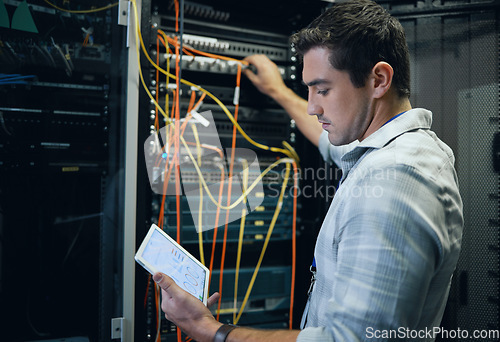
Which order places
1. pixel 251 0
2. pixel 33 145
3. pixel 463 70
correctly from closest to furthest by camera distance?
pixel 33 145, pixel 463 70, pixel 251 0

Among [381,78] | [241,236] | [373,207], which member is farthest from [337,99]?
[241,236]

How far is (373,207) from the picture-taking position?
2.12ft

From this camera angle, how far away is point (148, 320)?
129cm

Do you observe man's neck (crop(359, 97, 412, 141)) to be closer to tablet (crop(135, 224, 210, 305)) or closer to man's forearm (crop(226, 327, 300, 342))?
man's forearm (crop(226, 327, 300, 342))

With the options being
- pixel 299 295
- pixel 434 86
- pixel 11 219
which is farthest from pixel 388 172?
pixel 11 219

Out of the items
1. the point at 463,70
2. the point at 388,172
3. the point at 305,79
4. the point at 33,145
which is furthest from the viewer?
the point at 463,70

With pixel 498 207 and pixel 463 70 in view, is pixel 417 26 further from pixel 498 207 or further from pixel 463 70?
pixel 498 207

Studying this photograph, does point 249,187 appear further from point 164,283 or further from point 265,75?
point 164,283

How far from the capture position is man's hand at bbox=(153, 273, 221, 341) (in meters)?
0.87

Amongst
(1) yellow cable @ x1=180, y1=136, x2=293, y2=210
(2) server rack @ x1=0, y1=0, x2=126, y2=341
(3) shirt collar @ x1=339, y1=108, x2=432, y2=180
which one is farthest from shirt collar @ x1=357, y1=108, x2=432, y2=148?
(2) server rack @ x1=0, y1=0, x2=126, y2=341

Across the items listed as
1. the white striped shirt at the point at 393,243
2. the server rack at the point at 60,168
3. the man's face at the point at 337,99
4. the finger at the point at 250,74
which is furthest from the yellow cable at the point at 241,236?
the white striped shirt at the point at 393,243

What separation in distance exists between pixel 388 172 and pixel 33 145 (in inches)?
41.5

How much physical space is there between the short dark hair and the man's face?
2cm

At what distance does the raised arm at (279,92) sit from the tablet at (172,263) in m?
0.67
